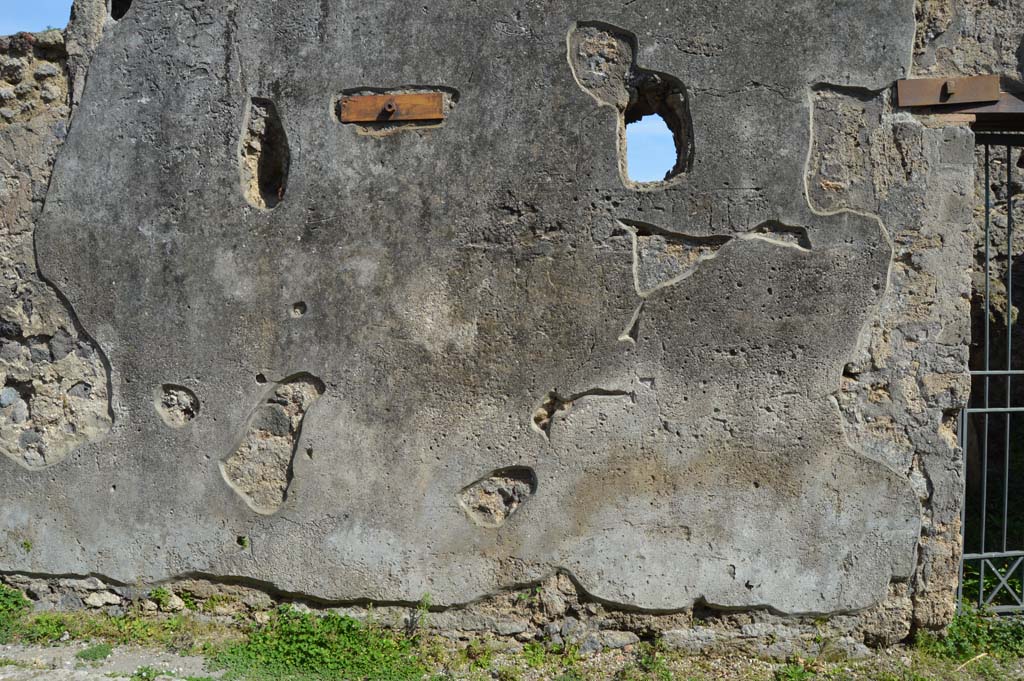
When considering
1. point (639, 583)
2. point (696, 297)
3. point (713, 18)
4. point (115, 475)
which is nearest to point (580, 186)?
point (696, 297)

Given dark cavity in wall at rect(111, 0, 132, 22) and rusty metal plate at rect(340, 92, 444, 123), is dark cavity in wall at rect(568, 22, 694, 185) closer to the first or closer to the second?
rusty metal plate at rect(340, 92, 444, 123)

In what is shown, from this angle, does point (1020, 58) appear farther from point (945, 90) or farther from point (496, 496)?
point (496, 496)

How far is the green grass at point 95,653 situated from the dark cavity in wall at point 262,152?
189 centimetres

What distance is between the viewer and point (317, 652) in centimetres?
304

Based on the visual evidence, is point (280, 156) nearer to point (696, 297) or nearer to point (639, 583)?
point (696, 297)

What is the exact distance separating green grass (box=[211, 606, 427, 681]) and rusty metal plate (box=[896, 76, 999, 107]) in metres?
2.95

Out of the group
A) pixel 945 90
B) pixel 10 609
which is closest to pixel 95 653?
pixel 10 609

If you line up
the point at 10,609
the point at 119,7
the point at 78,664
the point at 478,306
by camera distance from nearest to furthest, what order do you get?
the point at 78,664 < the point at 478,306 < the point at 10,609 < the point at 119,7

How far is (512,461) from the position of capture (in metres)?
3.09

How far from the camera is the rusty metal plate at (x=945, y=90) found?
3.02 meters

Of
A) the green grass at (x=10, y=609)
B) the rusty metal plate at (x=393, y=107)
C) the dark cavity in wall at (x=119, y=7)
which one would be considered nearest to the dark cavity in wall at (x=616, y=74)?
the rusty metal plate at (x=393, y=107)

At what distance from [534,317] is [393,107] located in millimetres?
1035

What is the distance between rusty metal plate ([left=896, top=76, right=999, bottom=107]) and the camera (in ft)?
9.91

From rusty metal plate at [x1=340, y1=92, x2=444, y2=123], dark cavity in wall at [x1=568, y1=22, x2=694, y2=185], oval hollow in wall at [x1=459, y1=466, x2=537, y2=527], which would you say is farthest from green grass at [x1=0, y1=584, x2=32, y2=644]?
dark cavity in wall at [x1=568, y1=22, x2=694, y2=185]
